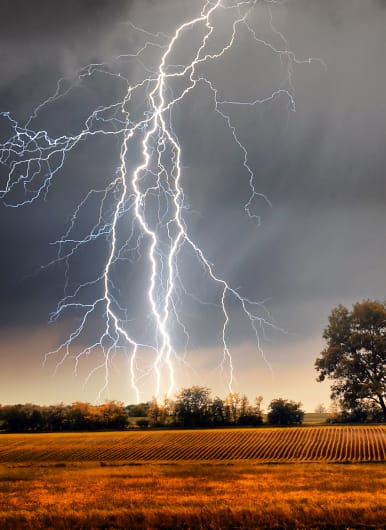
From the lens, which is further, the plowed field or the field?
the plowed field

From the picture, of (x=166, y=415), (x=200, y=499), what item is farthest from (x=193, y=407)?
(x=200, y=499)

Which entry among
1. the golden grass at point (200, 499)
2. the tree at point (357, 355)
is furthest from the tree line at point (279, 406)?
the golden grass at point (200, 499)

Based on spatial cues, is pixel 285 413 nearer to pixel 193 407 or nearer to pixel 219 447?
pixel 193 407

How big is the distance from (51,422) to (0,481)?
148 ft

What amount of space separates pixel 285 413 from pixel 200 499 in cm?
4472

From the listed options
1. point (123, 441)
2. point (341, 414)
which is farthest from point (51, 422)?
point (341, 414)

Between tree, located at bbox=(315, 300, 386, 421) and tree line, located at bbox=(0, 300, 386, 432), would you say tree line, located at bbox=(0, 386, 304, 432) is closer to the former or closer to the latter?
tree line, located at bbox=(0, 300, 386, 432)

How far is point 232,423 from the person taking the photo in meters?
56.5

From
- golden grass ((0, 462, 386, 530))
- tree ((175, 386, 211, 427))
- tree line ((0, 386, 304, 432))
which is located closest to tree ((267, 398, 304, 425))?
tree line ((0, 386, 304, 432))

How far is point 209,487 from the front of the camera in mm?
15844

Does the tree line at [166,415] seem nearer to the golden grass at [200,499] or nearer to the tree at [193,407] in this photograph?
the tree at [193,407]

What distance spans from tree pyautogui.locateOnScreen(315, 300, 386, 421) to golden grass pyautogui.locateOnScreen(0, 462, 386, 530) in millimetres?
21214

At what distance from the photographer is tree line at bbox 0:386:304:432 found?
55000 millimetres

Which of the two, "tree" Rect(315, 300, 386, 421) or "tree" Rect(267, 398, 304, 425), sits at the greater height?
"tree" Rect(315, 300, 386, 421)
